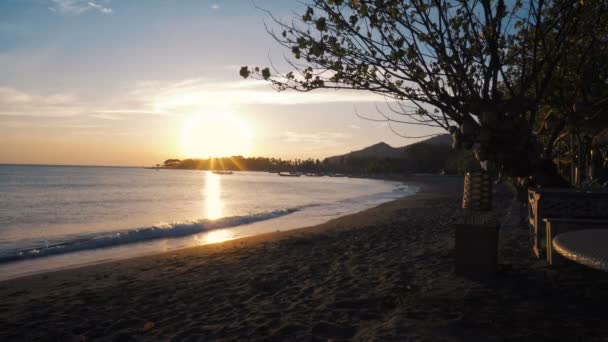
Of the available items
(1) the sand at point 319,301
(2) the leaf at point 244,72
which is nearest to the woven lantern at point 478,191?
(1) the sand at point 319,301

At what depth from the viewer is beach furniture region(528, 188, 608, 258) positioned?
5270 millimetres

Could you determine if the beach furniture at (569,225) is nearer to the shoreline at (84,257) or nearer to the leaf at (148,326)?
the leaf at (148,326)

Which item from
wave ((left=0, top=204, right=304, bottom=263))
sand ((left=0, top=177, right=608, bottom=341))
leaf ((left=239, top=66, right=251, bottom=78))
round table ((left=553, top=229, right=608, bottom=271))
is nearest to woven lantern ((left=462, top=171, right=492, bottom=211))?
sand ((left=0, top=177, right=608, bottom=341))

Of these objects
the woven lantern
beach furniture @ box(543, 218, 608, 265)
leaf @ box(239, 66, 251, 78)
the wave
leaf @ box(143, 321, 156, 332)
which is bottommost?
the wave

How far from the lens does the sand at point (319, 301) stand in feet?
12.8

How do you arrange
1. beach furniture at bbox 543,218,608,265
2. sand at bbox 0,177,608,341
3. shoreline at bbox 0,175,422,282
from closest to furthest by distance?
sand at bbox 0,177,608,341 → beach furniture at bbox 543,218,608,265 → shoreline at bbox 0,175,422,282

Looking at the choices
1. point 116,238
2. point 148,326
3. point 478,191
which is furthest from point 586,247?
point 116,238

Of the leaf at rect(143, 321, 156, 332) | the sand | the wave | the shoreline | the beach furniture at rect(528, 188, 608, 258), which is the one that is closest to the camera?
the sand

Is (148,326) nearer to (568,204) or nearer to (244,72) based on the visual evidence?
(244,72)

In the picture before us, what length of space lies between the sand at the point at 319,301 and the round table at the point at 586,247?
3.30ft

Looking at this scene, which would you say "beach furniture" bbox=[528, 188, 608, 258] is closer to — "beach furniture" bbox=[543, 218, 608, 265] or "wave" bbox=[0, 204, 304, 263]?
"beach furniture" bbox=[543, 218, 608, 265]

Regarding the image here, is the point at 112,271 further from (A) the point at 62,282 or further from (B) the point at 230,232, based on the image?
(B) the point at 230,232

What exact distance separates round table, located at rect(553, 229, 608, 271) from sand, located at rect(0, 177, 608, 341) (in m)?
1.00

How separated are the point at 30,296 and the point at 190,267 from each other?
278 centimetres
